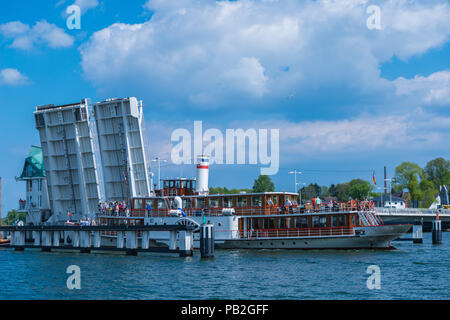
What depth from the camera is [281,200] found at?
147ft

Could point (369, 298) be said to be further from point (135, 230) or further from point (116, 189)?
point (116, 189)

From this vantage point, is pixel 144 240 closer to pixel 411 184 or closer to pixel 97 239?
pixel 97 239

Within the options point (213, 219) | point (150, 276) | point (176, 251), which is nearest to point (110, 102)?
point (213, 219)

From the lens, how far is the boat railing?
1631 inches

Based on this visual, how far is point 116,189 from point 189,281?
26.7m

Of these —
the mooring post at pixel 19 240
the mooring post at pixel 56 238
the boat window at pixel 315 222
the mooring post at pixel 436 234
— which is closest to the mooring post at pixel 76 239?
the mooring post at pixel 56 238

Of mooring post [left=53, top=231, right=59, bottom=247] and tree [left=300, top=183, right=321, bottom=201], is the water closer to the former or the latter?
mooring post [left=53, top=231, right=59, bottom=247]

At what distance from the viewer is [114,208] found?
166ft

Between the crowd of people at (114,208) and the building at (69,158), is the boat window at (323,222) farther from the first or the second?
the building at (69,158)

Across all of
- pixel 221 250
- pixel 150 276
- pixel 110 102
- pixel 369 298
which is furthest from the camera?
pixel 110 102

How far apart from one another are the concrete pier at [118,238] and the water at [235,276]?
85 centimetres

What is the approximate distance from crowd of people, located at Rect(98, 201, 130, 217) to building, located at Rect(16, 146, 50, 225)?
1365cm

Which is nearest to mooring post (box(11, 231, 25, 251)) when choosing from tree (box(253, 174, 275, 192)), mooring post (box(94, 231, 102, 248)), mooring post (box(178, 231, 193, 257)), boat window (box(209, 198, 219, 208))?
mooring post (box(94, 231, 102, 248))

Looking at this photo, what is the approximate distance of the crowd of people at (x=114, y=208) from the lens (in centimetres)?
4899
